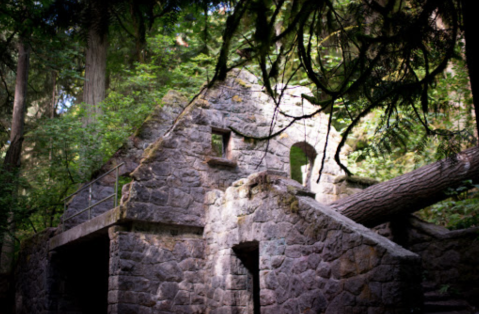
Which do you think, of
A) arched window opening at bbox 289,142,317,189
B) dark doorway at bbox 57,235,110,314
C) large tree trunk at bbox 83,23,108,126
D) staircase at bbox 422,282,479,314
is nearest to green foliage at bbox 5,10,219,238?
large tree trunk at bbox 83,23,108,126

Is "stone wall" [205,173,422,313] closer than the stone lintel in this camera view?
Yes

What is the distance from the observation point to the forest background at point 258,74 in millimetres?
2865

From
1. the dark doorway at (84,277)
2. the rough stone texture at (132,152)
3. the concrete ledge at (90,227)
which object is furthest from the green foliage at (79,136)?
the dark doorway at (84,277)

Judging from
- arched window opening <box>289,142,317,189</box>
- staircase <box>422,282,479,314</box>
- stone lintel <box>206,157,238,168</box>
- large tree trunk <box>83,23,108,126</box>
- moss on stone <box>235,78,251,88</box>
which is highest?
large tree trunk <box>83,23,108,126</box>

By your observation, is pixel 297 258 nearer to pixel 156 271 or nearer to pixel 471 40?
pixel 156 271

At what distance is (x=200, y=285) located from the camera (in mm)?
6738

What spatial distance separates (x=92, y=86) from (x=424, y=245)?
1016cm

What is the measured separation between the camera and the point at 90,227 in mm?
7184

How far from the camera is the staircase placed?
5.30m

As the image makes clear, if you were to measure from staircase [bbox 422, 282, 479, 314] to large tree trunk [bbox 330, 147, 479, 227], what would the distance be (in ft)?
3.99

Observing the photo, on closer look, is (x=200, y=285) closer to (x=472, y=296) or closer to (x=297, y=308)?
(x=297, y=308)

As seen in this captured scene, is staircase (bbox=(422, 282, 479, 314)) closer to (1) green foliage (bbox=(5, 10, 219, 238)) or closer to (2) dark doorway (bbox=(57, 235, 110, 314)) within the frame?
(2) dark doorway (bbox=(57, 235, 110, 314))

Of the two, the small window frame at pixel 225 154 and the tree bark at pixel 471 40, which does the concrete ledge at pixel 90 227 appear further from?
the tree bark at pixel 471 40

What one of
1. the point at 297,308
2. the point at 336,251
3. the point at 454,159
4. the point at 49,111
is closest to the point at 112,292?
the point at 297,308
